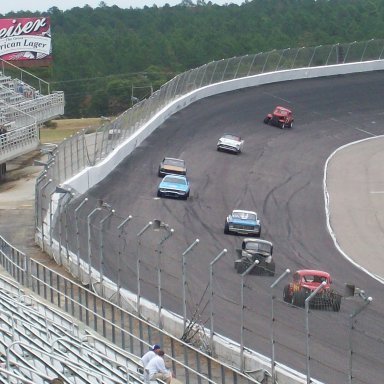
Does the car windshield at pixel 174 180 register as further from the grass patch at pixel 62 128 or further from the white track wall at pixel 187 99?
the grass patch at pixel 62 128

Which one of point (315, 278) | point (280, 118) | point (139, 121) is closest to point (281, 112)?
point (280, 118)

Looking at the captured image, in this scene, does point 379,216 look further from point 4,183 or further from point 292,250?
point 4,183

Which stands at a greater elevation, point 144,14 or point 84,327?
point 84,327

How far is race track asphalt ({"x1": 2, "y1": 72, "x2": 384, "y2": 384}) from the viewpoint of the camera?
22.2 metres

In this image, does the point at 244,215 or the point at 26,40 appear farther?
the point at 26,40

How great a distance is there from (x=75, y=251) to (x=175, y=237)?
703cm

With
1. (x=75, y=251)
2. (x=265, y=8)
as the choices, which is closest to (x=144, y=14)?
(x=265, y=8)

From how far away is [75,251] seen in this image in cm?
3203

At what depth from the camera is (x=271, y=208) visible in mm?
46562

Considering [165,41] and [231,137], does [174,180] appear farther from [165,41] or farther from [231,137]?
[165,41]

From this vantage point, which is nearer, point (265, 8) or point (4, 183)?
point (4, 183)

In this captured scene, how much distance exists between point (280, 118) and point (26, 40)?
21.1 m

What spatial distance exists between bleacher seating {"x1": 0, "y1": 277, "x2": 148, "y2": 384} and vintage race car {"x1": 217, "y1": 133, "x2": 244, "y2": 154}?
32270 mm

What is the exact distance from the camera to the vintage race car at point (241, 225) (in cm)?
4103
